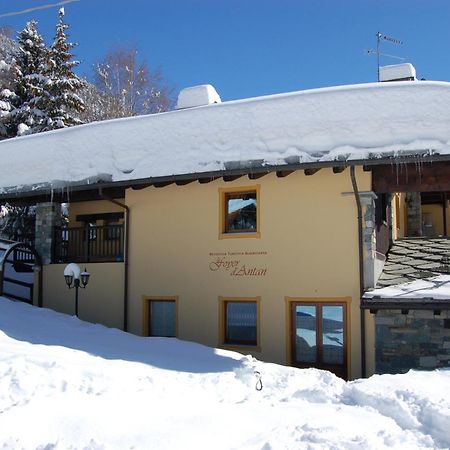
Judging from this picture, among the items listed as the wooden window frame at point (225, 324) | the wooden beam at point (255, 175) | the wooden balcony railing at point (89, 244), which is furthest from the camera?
the wooden balcony railing at point (89, 244)

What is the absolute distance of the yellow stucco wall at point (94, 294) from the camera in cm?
1268

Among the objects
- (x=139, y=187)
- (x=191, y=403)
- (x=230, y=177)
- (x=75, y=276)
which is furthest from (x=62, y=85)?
(x=191, y=403)

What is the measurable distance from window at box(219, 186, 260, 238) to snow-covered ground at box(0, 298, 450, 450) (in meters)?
3.32

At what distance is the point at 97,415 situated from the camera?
542cm

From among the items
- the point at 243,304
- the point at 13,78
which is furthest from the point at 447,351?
the point at 13,78

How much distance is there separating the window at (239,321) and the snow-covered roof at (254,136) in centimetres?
270

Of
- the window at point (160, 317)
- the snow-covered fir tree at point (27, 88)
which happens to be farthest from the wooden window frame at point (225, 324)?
the snow-covered fir tree at point (27, 88)

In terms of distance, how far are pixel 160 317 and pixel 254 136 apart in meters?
4.37

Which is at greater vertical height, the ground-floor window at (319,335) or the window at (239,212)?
the window at (239,212)

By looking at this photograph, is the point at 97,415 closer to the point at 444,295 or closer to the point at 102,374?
the point at 102,374

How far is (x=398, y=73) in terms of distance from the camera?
13.6 metres

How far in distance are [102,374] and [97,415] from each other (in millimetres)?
→ 1323

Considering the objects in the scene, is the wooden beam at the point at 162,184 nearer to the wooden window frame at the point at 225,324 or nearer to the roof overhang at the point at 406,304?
the wooden window frame at the point at 225,324

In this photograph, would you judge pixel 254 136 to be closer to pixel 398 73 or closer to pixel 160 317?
pixel 160 317
